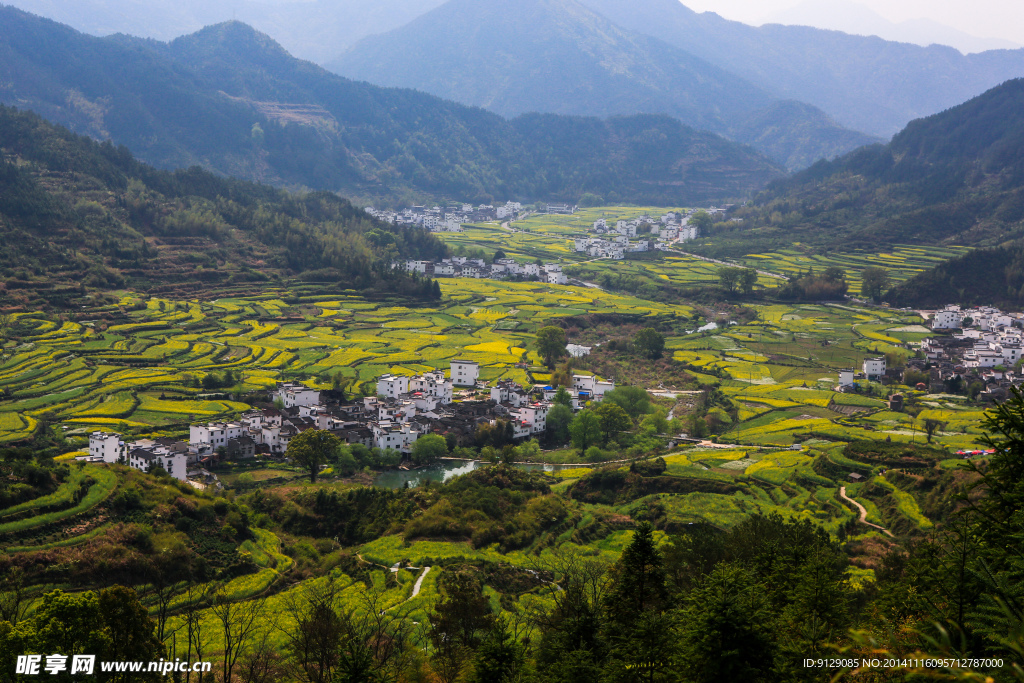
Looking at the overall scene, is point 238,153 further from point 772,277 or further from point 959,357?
point 959,357

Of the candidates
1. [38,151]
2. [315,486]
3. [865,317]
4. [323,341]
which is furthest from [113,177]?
[865,317]

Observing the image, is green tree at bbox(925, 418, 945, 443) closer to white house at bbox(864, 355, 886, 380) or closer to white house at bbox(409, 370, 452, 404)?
white house at bbox(864, 355, 886, 380)

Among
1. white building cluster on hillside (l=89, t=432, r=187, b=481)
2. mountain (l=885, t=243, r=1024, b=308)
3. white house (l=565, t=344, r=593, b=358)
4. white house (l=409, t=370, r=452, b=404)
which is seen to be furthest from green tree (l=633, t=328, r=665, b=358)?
white building cluster on hillside (l=89, t=432, r=187, b=481)

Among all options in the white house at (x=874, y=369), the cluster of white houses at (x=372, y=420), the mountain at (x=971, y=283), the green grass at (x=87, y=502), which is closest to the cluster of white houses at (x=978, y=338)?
the mountain at (x=971, y=283)

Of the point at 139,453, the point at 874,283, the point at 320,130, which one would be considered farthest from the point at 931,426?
the point at 320,130

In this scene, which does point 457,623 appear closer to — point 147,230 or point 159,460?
point 159,460
